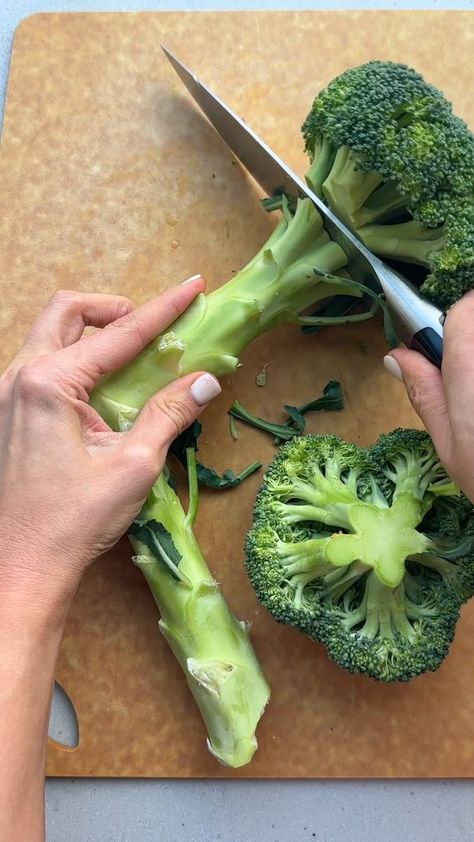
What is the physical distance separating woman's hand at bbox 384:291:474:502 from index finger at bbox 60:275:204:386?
0.40 meters

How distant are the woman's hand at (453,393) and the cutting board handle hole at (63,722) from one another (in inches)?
31.8

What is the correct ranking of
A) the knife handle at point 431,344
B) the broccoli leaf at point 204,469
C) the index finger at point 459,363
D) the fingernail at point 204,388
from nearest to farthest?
the index finger at point 459,363, the knife handle at point 431,344, the fingernail at point 204,388, the broccoli leaf at point 204,469

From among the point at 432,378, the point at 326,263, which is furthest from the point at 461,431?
the point at 326,263

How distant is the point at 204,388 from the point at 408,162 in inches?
18.8

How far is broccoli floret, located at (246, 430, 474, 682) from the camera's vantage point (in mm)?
1148

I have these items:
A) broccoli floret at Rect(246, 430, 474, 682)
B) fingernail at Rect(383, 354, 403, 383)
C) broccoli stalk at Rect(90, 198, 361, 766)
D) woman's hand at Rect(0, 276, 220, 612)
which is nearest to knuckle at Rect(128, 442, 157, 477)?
woman's hand at Rect(0, 276, 220, 612)

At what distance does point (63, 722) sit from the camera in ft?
4.38

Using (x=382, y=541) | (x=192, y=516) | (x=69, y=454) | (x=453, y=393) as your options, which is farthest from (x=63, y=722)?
(x=453, y=393)

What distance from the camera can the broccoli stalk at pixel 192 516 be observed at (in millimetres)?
1217

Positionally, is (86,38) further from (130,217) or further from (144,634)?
(144,634)

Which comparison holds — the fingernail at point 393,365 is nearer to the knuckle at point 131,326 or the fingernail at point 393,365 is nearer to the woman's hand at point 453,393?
the woman's hand at point 453,393

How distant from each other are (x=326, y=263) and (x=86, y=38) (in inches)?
29.7

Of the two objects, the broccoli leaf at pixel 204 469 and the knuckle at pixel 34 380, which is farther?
the broccoli leaf at pixel 204 469

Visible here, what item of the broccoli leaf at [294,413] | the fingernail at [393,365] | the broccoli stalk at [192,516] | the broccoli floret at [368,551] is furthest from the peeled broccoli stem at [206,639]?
the fingernail at [393,365]
